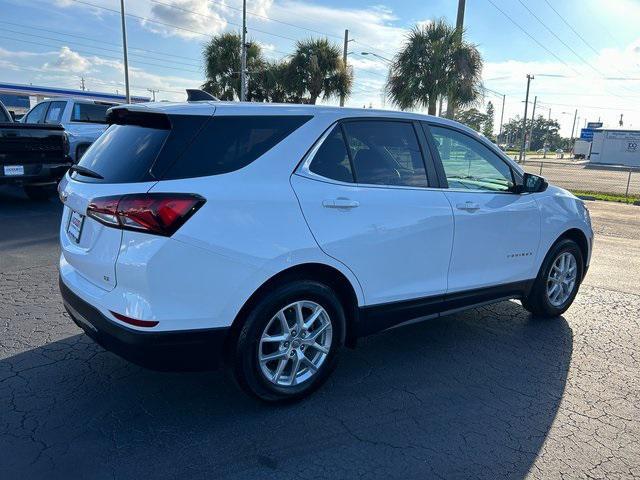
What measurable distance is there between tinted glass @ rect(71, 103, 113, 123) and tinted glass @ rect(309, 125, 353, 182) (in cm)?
1058

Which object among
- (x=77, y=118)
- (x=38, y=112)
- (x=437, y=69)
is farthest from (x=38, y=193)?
(x=437, y=69)

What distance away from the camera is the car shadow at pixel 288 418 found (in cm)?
265

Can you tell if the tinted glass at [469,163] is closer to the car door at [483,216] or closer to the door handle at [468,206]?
→ the car door at [483,216]

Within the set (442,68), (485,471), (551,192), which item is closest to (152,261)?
(485,471)

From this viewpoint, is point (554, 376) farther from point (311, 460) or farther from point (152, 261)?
point (152, 261)

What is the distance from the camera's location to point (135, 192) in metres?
2.67

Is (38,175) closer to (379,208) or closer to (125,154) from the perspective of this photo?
(125,154)

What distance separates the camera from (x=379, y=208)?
11.0 feet

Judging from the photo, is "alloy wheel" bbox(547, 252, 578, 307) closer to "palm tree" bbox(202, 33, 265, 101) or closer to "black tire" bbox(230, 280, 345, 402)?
"black tire" bbox(230, 280, 345, 402)

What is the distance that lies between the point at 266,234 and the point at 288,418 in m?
1.13

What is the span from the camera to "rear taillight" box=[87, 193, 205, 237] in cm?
260

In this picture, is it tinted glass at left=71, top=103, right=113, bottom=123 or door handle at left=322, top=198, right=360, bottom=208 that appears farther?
tinted glass at left=71, top=103, right=113, bottom=123

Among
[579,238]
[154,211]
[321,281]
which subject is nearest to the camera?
[154,211]

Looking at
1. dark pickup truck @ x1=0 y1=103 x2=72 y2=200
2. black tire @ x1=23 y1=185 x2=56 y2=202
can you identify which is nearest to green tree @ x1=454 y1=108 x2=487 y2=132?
dark pickup truck @ x1=0 y1=103 x2=72 y2=200
